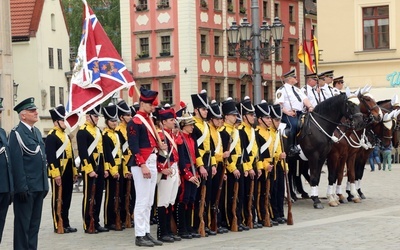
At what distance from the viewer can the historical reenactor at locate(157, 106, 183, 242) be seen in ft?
52.0

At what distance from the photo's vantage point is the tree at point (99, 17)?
76188 millimetres

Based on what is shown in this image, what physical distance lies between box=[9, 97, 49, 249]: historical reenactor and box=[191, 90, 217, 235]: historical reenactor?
341 cm

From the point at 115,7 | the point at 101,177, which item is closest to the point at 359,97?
the point at 101,177

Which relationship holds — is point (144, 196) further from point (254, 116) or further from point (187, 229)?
point (254, 116)

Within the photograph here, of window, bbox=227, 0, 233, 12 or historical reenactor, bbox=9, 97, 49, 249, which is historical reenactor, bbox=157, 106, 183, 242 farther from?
window, bbox=227, 0, 233, 12

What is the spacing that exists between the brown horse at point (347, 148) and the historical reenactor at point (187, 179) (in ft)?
19.5

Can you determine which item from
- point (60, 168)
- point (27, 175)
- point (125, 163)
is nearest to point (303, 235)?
point (125, 163)

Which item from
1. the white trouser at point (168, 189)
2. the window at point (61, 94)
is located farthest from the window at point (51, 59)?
the white trouser at point (168, 189)

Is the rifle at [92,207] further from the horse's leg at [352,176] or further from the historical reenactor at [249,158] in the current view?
the horse's leg at [352,176]

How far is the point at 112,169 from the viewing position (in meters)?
18.0

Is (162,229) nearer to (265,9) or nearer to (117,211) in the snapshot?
(117,211)

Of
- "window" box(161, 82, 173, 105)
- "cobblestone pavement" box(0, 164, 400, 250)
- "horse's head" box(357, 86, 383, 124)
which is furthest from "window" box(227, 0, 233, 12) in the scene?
"cobblestone pavement" box(0, 164, 400, 250)

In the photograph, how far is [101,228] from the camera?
17.8 m

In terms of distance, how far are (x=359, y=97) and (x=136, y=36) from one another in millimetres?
45696
